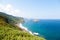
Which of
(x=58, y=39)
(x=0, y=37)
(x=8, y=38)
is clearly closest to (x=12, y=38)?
(x=8, y=38)

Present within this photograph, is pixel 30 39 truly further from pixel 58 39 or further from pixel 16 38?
pixel 58 39

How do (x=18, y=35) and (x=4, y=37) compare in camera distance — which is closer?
(x=4, y=37)

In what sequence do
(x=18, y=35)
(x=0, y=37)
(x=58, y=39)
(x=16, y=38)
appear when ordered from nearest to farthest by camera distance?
(x=0, y=37)
(x=16, y=38)
(x=18, y=35)
(x=58, y=39)

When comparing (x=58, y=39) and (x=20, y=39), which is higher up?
(x=20, y=39)

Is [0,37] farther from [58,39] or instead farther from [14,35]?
[58,39]

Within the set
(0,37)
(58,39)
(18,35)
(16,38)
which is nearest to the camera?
(0,37)

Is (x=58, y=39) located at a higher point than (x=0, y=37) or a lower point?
lower

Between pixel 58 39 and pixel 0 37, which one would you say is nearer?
pixel 0 37

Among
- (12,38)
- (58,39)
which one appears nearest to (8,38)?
(12,38)

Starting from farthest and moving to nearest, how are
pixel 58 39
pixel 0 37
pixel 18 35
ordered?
pixel 58 39, pixel 18 35, pixel 0 37
